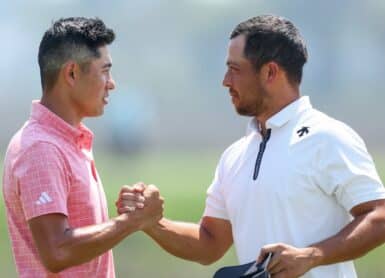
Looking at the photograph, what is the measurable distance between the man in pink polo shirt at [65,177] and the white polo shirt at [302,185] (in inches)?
12.7

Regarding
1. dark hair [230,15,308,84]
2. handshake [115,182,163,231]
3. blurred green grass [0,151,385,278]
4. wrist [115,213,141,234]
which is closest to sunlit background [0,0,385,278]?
blurred green grass [0,151,385,278]

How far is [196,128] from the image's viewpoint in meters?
13.6

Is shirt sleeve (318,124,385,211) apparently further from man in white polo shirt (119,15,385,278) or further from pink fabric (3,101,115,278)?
pink fabric (3,101,115,278)

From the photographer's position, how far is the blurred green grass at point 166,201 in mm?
11562

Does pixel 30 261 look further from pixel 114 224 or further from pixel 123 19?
pixel 123 19

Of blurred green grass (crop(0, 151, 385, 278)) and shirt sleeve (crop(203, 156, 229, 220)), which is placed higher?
shirt sleeve (crop(203, 156, 229, 220))

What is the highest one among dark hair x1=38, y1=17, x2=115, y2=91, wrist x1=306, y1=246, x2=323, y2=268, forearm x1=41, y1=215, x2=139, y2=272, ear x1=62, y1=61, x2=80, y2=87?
dark hair x1=38, y1=17, x2=115, y2=91

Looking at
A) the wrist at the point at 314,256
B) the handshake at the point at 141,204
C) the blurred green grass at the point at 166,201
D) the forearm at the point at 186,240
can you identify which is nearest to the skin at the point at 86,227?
the handshake at the point at 141,204

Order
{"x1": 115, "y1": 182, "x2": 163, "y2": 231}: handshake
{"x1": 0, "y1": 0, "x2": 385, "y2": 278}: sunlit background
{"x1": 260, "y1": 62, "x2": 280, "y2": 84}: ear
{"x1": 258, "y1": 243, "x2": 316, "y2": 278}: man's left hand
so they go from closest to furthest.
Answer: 1. {"x1": 258, "y1": 243, "x2": 316, "y2": 278}: man's left hand
2. {"x1": 115, "y1": 182, "x2": 163, "y2": 231}: handshake
3. {"x1": 260, "y1": 62, "x2": 280, "y2": 84}: ear
4. {"x1": 0, "y1": 0, "x2": 385, "y2": 278}: sunlit background

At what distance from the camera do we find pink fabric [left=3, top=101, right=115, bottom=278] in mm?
4117

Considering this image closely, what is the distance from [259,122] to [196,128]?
9072mm

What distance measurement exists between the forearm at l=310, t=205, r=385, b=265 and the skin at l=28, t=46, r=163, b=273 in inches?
22.9

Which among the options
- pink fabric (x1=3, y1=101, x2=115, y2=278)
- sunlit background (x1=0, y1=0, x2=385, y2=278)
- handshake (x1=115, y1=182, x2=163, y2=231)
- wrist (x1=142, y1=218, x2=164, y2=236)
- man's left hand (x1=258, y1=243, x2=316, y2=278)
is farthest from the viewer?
sunlit background (x1=0, y1=0, x2=385, y2=278)

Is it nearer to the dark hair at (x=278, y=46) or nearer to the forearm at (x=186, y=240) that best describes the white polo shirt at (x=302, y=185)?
the dark hair at (x=278, y=46)
